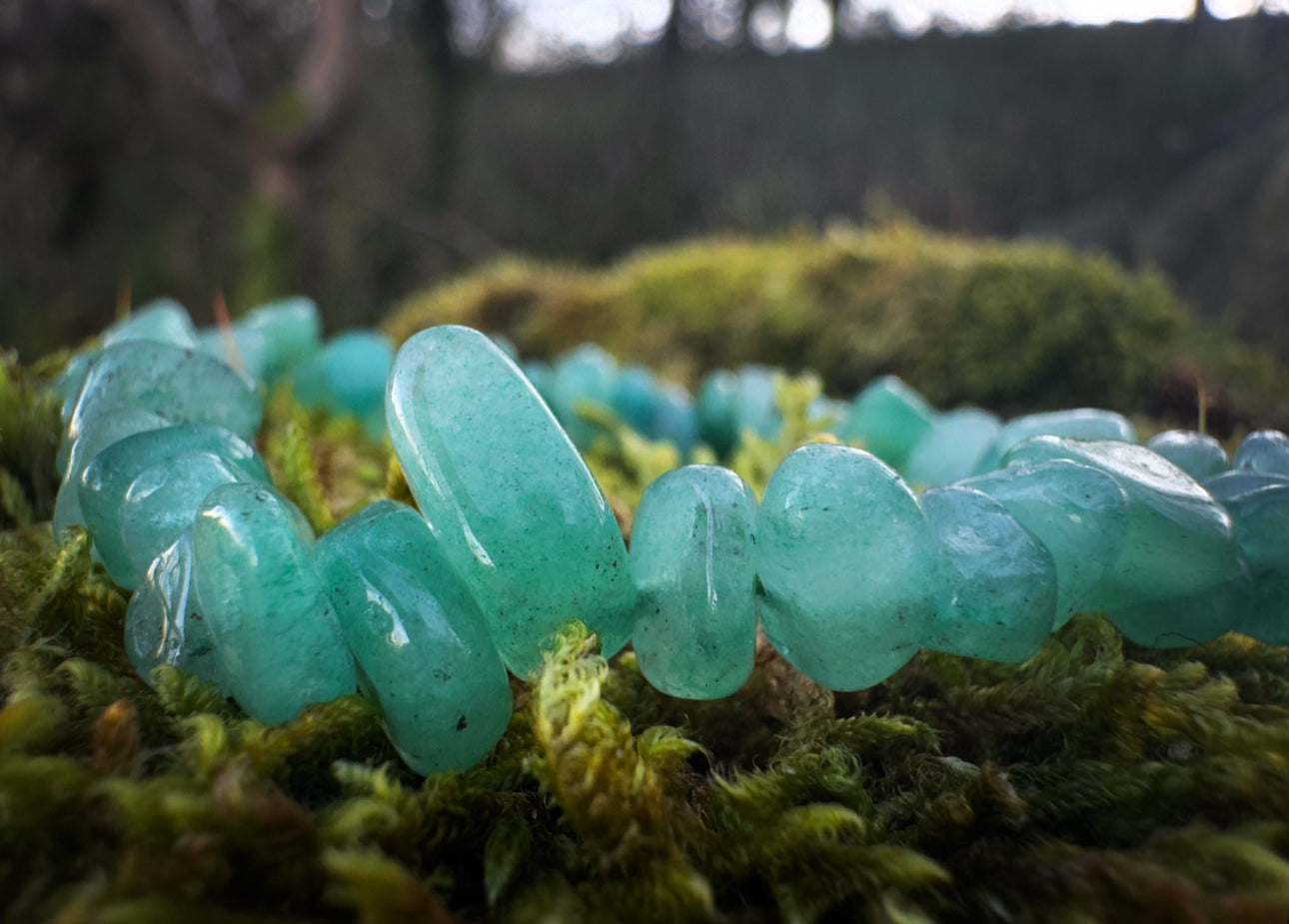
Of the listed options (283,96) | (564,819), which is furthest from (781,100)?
(564,819)

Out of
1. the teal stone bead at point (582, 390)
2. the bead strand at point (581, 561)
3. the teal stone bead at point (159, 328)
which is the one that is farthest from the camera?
the teal stone bead at point (582, 390)

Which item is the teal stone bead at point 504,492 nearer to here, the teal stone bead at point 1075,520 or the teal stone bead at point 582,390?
the teal stone bead at point 1075,520

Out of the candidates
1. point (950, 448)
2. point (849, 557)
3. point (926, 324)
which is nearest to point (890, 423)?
point (950, 448)

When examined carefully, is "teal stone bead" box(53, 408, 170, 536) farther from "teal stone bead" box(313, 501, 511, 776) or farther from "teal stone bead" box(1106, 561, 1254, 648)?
"teal stone bead" box(1106, 561, 1254, 648)

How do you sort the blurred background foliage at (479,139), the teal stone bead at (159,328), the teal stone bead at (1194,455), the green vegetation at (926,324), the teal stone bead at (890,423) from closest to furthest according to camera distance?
the teal stone bead at (1194,455) < the teal stone bead at (159,328) < the teal stone bead at (890,423) < the green vegetation at (926,324) < the blurred background foliage at (479,139)

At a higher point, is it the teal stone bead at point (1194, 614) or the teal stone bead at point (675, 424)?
the teal stone bead at point (1194, 614)

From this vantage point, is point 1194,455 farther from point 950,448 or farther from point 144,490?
point 144,490

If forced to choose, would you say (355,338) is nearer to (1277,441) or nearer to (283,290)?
(1277,441)

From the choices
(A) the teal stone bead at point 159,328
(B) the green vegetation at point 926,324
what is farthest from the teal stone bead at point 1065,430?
(A) the teal stone bead at point 159,328
